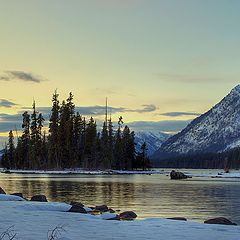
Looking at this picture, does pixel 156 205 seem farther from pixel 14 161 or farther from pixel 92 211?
pixel 14 161

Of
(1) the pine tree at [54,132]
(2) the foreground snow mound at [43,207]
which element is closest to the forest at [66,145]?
(1) the pine tree at [54,132]

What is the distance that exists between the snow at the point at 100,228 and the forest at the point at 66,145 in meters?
117

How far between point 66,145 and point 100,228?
122 metres

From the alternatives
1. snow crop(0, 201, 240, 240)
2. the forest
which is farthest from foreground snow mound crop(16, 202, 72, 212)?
the forest

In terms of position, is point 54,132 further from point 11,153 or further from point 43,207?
point 43,207

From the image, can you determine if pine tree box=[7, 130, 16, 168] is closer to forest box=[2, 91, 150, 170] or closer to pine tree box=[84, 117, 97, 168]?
forest box=[2, 91, 150, 170]

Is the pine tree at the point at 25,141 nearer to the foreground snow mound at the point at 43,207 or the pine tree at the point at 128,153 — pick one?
the pine tree at the point at 128,153

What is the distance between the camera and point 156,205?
3191 cm

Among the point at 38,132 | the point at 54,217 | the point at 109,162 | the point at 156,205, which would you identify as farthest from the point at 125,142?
the point at 54,217

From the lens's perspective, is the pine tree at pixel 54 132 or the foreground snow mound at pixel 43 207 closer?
the foreground snow mound at pixel 43 207

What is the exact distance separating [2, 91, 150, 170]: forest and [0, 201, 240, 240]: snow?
385ft

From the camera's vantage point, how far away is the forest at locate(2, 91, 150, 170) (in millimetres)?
138250

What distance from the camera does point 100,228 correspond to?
16.8m

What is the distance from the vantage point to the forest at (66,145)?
13825 cm
